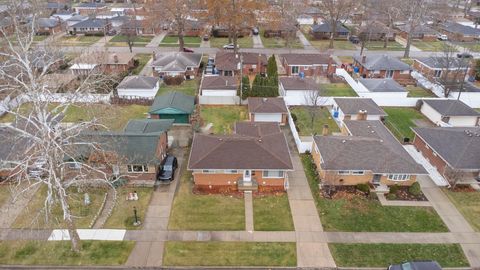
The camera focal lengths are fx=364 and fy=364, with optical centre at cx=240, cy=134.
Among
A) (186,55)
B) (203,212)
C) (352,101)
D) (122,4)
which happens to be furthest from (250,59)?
(122,4)

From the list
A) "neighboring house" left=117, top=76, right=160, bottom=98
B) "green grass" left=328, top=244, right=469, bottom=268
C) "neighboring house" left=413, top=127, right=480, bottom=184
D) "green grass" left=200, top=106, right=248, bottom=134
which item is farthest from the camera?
"neighboring house" left=117, top=76, right=160, bottom=98

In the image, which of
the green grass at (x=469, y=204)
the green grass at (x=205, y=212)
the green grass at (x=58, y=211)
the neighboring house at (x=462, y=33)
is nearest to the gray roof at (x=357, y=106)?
the green grass at (x=469, y=204)

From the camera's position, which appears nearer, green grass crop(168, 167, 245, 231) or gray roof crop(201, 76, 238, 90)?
green grass crop(168, 167, 245, 231)

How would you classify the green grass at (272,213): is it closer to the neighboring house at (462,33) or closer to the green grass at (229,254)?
the green grass at (229,254)

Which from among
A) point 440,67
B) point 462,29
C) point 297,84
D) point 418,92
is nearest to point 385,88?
point 418,92

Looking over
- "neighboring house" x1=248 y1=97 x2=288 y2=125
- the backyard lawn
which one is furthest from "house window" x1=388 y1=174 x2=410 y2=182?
the backyard lawn

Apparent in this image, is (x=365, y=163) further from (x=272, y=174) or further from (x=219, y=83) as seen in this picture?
(x=219, y=83)

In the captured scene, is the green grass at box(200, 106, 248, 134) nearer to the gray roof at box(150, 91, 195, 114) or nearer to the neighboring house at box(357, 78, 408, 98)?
the gray roof at box(150, 91, 195, 114)
